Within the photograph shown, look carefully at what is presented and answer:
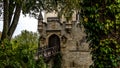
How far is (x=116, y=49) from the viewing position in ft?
27.6

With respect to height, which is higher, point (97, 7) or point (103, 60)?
point (97, 7)

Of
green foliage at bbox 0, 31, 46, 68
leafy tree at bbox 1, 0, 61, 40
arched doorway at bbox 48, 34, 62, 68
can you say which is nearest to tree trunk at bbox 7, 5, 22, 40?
leafy tree at bbox 1, 0, 61, 40

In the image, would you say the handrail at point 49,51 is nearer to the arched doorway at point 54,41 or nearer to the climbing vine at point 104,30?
the arched doorway at point 54,41

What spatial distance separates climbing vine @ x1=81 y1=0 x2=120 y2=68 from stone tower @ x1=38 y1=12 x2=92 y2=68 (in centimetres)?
2535

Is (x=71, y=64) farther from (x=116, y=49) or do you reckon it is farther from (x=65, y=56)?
(x=116, y=49)

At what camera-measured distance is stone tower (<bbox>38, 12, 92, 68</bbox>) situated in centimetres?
3428

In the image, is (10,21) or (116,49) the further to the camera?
(10,21)

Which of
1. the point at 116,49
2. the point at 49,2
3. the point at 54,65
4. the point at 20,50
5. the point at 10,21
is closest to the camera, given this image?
the point at 116,49

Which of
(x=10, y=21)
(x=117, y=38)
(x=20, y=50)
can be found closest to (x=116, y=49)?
(x=117, y=38)

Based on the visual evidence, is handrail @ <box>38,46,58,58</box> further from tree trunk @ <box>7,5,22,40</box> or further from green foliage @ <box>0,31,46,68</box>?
green foliage @ <box>0,31,46,68</box>

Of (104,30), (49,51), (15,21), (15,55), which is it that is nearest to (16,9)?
(15,21)

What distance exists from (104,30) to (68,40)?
26012mm

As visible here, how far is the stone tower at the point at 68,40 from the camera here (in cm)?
3428

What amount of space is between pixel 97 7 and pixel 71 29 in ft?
85.1
